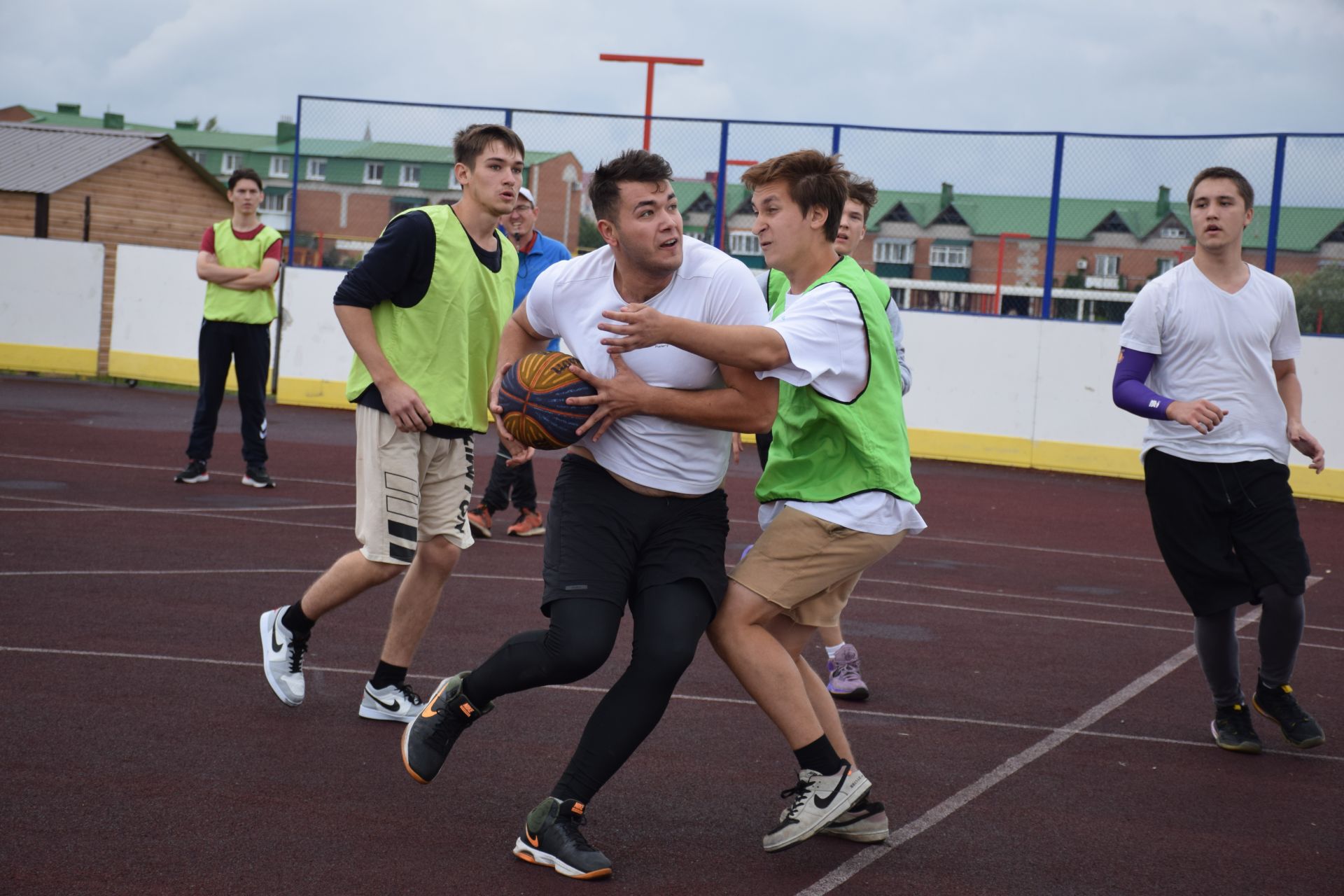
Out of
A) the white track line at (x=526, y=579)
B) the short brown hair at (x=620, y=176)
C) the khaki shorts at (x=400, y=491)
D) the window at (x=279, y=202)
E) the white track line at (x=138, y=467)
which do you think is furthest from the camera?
the window at (x=279, y=202)

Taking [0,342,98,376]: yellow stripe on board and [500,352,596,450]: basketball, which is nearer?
[500,352,596,450]: basketball

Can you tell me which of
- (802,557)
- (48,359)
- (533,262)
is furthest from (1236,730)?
(48,359)

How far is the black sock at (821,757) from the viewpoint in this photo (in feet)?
13.7

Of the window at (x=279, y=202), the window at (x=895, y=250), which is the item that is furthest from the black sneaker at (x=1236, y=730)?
the window at (x=279, y=202)

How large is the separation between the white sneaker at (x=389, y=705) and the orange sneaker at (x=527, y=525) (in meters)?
4.50

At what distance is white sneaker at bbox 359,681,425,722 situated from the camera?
17.5ft

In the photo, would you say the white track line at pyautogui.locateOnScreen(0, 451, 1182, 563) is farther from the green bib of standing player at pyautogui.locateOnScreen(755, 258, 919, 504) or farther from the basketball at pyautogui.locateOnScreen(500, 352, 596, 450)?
the basketball at pyautogui.locateOnScreen(500, 352, 596, 450)

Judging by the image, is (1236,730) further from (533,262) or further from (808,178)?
(533,262)

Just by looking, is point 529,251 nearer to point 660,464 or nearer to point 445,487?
point 445,487

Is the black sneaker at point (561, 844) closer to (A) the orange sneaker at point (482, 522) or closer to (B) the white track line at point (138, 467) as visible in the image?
(A) the orange sneaker at point (482, 522)

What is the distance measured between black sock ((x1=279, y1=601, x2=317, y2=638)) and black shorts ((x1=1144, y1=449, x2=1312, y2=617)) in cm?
328

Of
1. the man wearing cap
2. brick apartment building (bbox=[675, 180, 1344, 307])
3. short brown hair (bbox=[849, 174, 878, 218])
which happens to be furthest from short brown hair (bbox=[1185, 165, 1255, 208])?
brick apartment building (bbox=[675, 180, 1344, 307])

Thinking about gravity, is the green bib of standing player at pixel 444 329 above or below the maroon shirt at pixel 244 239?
below

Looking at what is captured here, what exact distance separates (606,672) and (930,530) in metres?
5.70
